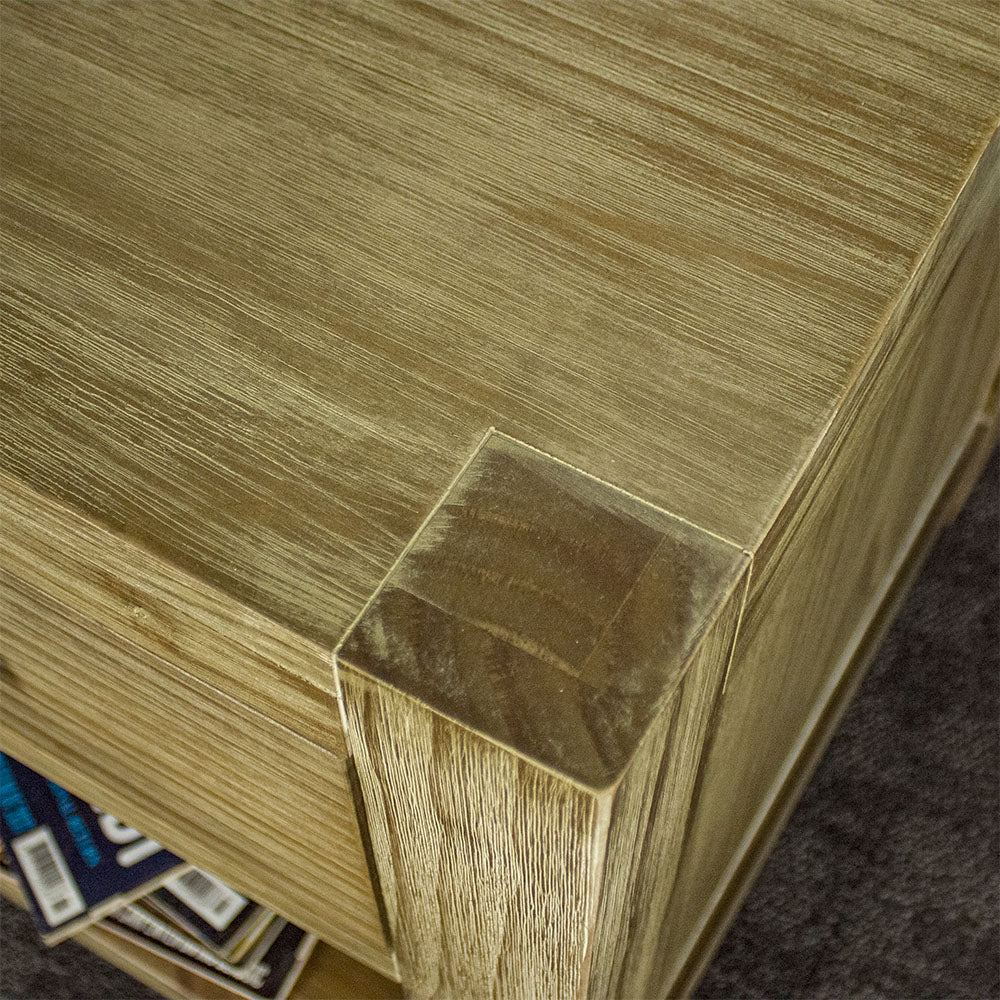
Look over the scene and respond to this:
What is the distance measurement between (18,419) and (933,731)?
683 millimetres

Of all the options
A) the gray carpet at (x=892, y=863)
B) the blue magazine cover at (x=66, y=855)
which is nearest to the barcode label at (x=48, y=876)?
the blue magazine cover at (x=66, y=855)

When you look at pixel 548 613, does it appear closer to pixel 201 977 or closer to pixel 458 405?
pixel 458 405

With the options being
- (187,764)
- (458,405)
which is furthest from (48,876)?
(458,405)

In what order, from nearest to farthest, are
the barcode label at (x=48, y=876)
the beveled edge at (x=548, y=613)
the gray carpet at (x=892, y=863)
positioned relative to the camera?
the beveled edge at (x=548, y=613) < the barcode label at (x=48, y=876) < the gray carpet at (x=892, y=863)

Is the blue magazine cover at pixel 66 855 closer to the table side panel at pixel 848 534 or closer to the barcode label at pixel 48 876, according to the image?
the barcode label at pixel 48 876

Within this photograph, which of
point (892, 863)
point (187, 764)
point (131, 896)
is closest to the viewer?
point (187, 764)

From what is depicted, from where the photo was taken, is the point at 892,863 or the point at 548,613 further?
the point at 892,863

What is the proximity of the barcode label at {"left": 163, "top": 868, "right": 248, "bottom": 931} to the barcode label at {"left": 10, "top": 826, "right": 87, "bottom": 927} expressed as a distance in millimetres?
51

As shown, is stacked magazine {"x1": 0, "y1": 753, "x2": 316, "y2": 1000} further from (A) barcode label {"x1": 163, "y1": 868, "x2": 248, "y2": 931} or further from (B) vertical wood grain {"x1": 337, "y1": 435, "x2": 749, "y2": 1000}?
(B) vertical wood grain {"x1": 337, "y1": 435, "x2": 749, "y2": 1000}

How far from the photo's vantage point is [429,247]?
0.42 m

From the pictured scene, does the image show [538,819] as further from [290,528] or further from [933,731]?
[933,731]

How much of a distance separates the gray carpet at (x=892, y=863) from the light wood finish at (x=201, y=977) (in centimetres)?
7

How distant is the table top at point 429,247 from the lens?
369 mm

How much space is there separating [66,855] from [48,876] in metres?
0.01
